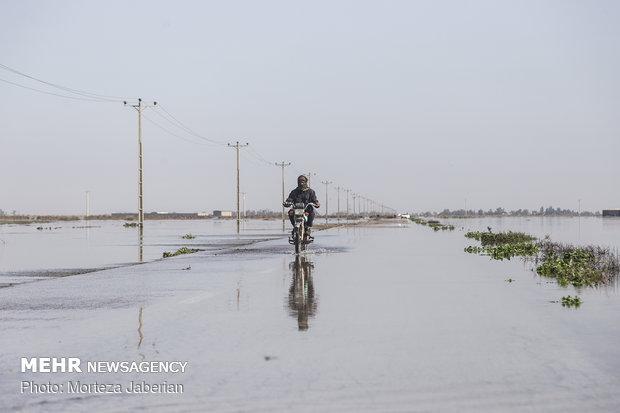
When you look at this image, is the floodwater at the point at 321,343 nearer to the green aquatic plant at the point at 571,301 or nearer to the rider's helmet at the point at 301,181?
the green aquatic plant at the point at 571,301

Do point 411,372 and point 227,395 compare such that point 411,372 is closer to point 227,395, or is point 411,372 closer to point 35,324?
point 227,395

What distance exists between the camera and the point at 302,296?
12461 millimetres

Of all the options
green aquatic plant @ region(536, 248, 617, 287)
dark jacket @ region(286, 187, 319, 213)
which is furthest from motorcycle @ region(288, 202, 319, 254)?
green aquatic plant @ region(536, 248, 617, 287)

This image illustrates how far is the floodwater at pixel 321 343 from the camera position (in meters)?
5.64

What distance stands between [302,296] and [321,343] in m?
4.52

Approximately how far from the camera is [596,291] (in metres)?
14.1

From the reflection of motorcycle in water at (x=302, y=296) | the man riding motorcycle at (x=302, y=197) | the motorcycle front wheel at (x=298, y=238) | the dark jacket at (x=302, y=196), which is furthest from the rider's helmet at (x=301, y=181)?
the reflection of motorcycle in water at (x=302, y=296)

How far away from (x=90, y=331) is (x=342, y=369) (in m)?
3.78

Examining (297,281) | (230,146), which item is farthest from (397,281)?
(230,146)

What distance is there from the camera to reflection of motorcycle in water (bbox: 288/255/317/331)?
10.2 meters

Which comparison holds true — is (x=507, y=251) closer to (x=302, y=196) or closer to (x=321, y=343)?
(x=302, y=196)

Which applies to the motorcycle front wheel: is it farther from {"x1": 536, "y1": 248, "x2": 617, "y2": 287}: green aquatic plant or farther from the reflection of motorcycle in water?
{"x1": 536, "y1": 248, "x2": 617, "y2": 287}: green aquatic plant

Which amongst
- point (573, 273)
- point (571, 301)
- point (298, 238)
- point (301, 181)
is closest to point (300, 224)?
point (298, 238)

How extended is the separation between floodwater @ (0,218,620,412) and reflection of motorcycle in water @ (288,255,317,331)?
0.03 meters
